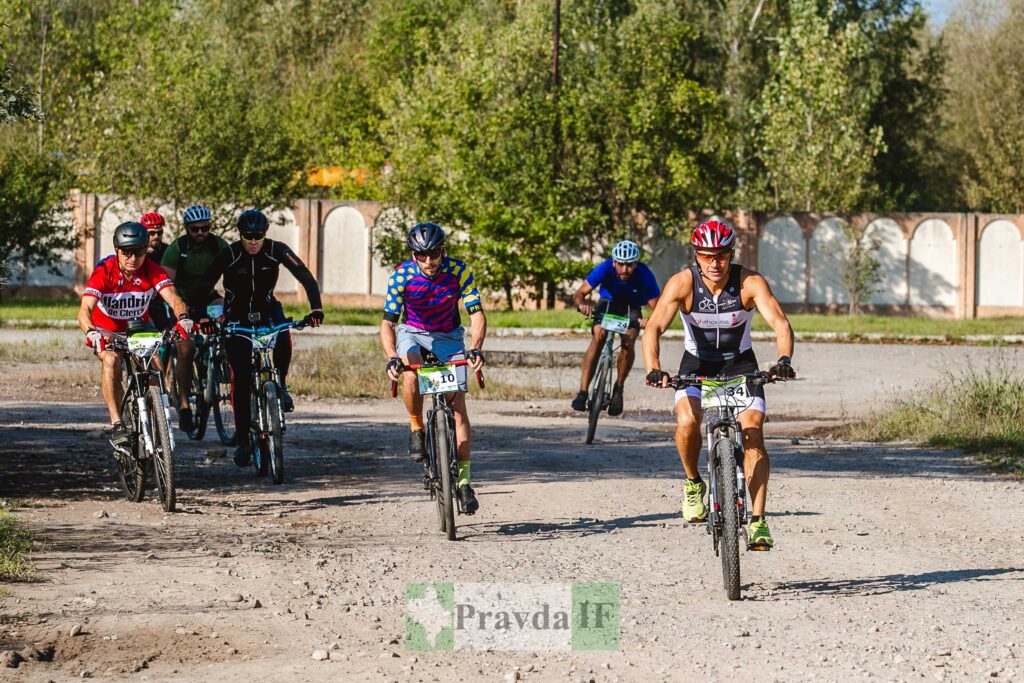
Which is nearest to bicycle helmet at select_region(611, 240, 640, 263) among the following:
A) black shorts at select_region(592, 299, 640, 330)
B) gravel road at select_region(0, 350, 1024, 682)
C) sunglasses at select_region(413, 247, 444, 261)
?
black shorts at select_region(592, 299, 640, 330)

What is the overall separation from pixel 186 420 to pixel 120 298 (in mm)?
3333

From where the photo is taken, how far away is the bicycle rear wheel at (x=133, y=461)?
427 inches

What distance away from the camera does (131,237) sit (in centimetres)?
1082

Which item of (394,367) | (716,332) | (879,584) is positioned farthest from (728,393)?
(394,367)

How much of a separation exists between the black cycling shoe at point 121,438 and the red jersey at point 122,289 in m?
0.72

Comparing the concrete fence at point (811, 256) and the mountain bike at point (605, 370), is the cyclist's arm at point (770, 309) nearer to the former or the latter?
the mountain bike at point (605, 370)

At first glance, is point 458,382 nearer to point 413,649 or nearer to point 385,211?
point 413,649

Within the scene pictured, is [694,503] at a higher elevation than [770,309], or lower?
lower

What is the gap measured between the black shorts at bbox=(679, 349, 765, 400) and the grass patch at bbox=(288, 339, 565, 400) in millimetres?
10611

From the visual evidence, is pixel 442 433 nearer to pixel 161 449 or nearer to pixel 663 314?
pixel 663 314

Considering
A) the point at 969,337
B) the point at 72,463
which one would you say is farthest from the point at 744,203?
the point at 72,463

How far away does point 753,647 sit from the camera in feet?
23.2

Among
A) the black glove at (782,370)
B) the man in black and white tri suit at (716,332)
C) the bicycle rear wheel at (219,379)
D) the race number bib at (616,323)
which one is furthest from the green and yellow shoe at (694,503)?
the race number bib at (616,323)

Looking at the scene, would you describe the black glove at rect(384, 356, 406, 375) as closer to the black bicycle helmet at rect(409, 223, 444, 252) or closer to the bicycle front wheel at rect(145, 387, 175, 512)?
the black bicycle helmet at rect(409, 223, 444, 252)
